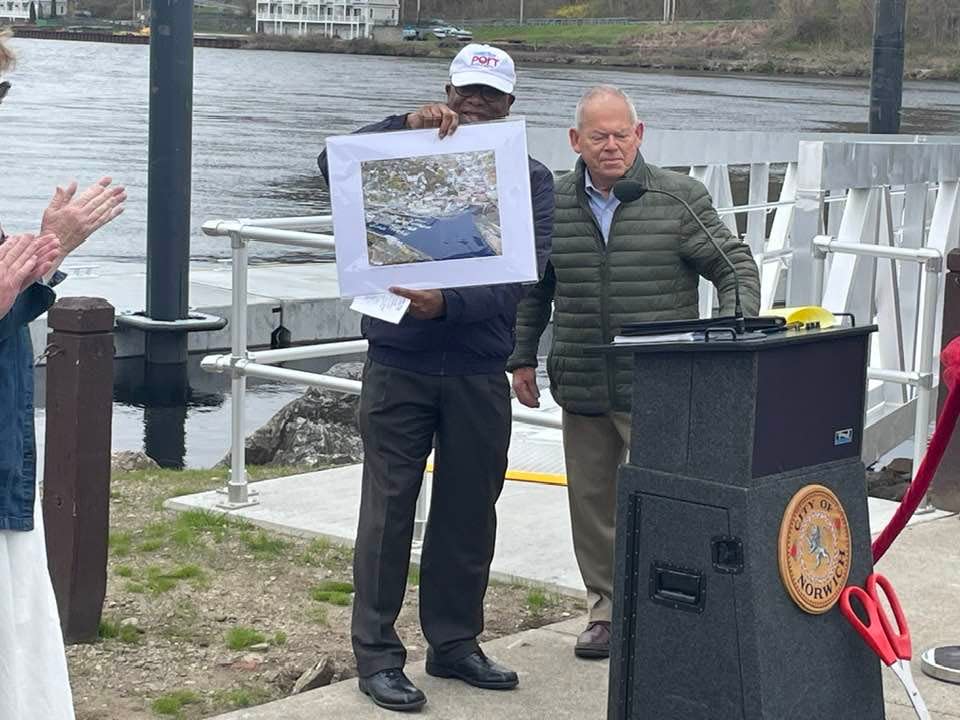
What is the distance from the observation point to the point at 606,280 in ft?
16.2

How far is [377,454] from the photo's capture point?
15.6ft

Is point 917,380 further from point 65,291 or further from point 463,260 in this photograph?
point 65,291

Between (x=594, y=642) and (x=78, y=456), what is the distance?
5.43 ft

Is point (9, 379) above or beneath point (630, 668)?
above

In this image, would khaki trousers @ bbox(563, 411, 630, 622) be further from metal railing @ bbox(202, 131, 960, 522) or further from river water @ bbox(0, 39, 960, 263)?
river water @ bbox(0, 39, 960, 263)

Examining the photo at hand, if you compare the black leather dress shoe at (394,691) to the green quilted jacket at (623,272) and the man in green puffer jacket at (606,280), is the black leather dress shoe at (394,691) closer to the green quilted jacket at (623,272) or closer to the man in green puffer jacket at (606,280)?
the man in green puffer jacket at (606,280)

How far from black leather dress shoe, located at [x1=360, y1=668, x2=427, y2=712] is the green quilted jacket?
964 mm

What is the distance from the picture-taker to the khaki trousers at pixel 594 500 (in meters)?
5.17

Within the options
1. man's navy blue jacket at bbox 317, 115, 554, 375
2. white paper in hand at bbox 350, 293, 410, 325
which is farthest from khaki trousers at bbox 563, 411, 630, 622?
white paper in hand at bbox 350, 293, 410, 325

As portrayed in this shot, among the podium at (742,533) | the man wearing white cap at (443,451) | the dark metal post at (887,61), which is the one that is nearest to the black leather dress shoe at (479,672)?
the man wearing white cap at (443,451)

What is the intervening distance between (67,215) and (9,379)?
13.9 inches

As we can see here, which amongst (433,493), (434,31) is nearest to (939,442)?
(433,493)

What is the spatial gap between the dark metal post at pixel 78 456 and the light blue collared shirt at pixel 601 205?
1485mm

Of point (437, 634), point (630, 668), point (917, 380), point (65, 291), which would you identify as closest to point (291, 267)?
point (65, 291)
